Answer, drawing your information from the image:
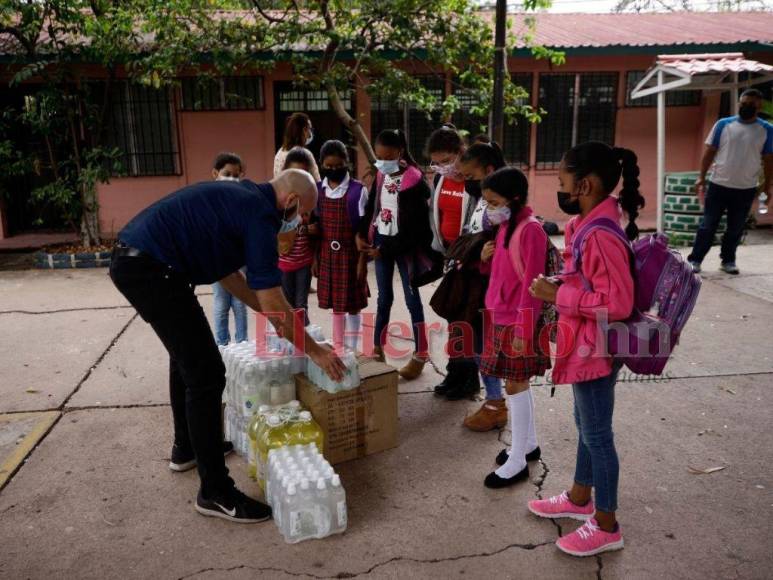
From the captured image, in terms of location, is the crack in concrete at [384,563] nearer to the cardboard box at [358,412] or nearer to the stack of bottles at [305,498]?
the stack of bottles at [305,498]

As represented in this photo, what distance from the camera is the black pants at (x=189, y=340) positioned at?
8.83 ft

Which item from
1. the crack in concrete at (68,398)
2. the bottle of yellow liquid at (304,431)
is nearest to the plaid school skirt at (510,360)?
the bottle of yellow liquid at (304,431)

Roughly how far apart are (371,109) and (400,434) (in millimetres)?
7002

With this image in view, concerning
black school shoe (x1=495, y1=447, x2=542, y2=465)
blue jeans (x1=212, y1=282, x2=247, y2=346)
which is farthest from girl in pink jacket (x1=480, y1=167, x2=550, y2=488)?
blue jeans (x1=212, y1=282, x2=247, y2=346)

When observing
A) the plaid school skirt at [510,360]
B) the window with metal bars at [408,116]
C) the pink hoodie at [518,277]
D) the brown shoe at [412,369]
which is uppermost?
the window with metal bars at [408,116]

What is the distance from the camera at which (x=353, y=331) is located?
4.79 meters

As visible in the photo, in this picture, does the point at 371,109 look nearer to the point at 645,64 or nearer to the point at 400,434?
the point at 645,64

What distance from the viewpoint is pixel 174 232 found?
2711mm

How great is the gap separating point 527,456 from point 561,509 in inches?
19.5

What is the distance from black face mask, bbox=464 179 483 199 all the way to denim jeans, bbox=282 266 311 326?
1.43 metres

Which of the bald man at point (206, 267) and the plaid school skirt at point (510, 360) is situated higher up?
the bald man at point (206, 267)

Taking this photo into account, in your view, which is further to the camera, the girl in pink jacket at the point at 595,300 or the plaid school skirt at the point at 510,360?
the plaid school skirt at the point at 510,360

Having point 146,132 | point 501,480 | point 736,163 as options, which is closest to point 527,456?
point 501,480

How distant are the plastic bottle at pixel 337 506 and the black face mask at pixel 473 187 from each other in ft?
6.00
